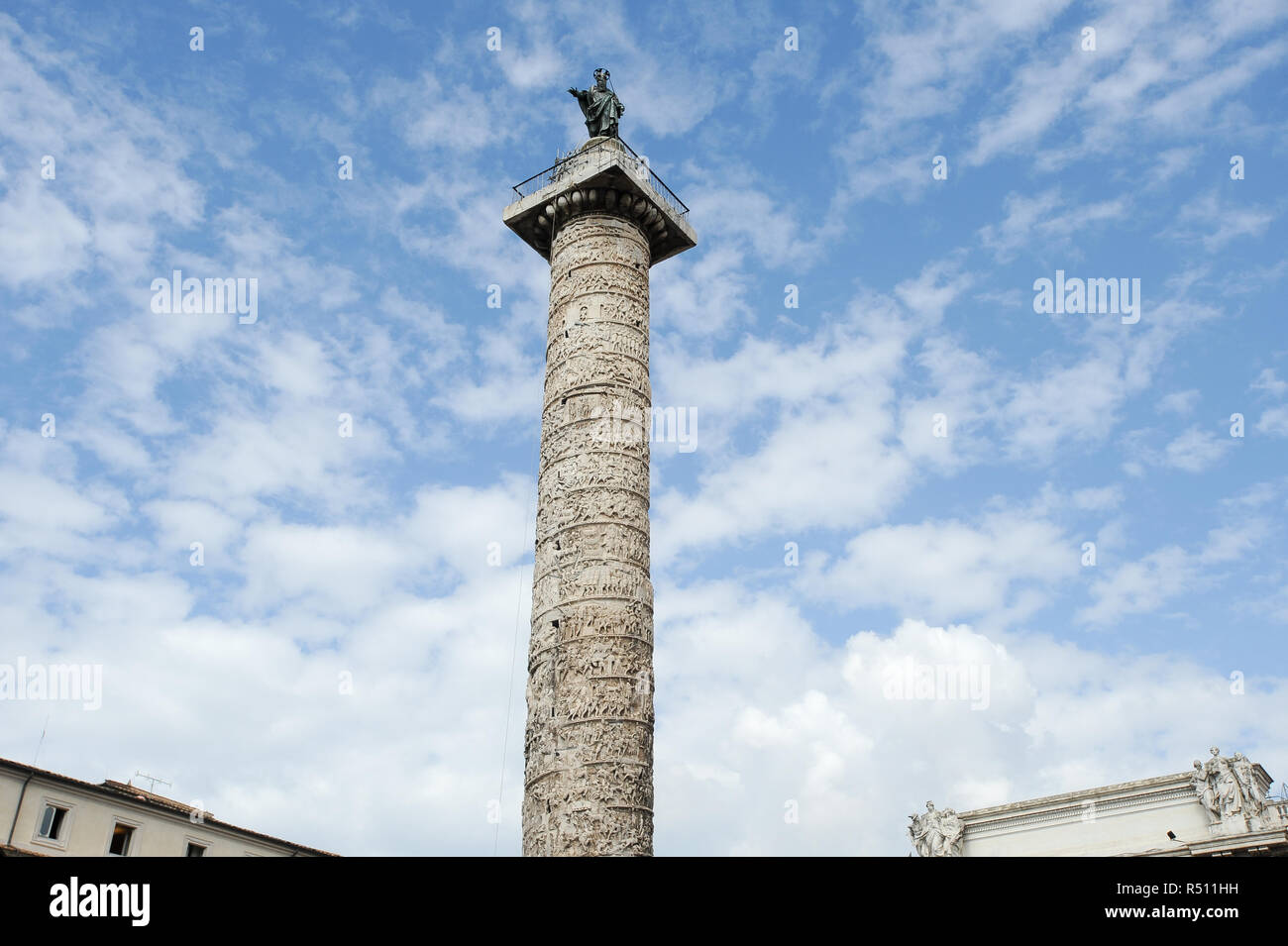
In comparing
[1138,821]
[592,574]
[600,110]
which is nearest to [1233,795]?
[1138,821]

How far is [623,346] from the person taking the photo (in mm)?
9992

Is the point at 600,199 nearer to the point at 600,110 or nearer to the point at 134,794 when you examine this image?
the point at 600,110

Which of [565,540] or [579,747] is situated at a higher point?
[565,540]

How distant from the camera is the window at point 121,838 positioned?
587 inches

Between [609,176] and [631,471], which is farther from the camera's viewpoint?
[609,176]

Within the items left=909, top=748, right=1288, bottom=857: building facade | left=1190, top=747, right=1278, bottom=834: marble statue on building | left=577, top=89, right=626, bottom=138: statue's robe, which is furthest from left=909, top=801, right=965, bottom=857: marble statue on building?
left=577, top=89, right=626, bottom=138: statue's robe

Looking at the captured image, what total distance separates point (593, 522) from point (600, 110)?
16.2ft

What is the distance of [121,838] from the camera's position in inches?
592

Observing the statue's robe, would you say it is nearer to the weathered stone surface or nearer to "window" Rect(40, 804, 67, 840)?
the weathered stone surface

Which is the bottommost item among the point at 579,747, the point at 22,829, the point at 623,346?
the point at 22,829

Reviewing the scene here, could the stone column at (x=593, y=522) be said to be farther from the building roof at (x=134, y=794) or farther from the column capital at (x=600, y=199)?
the building roof at (x=134, y=794)
